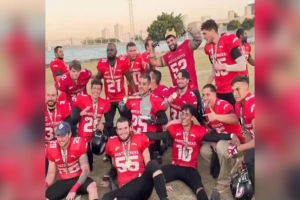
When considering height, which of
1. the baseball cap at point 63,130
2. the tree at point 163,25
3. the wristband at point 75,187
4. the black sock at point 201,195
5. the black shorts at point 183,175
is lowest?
the black sock at point 201,195

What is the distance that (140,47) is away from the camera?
15.7ft

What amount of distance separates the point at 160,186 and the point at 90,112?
106 centimetres

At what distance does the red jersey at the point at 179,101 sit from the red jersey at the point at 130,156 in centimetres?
50

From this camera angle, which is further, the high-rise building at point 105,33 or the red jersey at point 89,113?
the high-rise building at point 105,33

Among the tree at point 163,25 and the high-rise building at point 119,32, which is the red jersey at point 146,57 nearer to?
the tree at point 163,25

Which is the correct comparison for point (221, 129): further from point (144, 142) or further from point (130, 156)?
point (130, 156)

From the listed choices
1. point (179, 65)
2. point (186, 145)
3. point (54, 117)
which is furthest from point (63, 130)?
point (179, 65)

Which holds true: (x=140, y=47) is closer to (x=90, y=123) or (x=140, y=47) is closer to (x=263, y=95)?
(x=90, y=123)

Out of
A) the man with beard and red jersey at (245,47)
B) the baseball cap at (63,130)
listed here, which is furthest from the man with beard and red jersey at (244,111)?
the baseball cap at (63,130)

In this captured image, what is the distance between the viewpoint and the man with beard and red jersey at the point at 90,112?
3211mm

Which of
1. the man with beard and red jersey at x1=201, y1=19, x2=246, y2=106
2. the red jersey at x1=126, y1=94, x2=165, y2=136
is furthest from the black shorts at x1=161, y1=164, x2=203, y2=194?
the man with beard and red jersey at x1=201, y1=19, x2=246, y2=106

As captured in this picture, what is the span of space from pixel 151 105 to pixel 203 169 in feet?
2.21

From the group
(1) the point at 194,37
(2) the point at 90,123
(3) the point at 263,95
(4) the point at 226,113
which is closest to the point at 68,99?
(2) the point at 90,123

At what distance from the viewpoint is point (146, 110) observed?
3113mm
